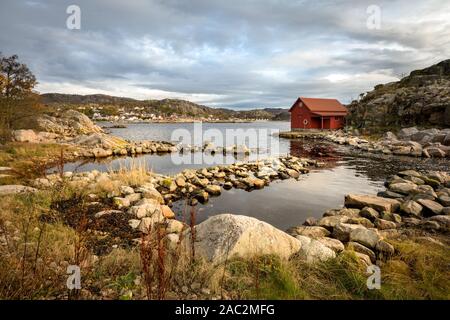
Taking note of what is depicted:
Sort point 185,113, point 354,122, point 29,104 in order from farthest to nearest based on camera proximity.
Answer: point 185,113, point 354,122, point 29,104

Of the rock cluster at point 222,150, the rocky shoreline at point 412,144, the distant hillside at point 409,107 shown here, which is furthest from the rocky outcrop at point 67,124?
the distant hillside at point 409,107

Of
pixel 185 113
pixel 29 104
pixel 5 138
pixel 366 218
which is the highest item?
pixel 185 113

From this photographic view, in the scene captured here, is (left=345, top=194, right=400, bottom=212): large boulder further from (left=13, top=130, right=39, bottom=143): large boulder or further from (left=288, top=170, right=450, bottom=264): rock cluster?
(left=13, top=130, right=39, bottom=143): large boulder

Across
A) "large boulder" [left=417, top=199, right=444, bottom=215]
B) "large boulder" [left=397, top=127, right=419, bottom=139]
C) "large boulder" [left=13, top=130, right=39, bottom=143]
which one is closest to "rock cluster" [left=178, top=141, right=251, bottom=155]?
"large boulder" [left=13, top=130, right=39, bottom=143]

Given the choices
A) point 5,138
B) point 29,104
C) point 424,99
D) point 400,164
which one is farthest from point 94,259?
point 424,99

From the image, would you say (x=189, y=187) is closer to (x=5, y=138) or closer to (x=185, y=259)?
(x=185, y=259)

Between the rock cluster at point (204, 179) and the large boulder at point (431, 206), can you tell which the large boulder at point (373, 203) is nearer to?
the large boulder at point (431, 206)

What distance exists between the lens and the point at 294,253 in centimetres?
462

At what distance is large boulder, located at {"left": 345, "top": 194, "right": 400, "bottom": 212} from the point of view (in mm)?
8344

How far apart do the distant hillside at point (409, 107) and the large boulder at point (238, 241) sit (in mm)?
35355

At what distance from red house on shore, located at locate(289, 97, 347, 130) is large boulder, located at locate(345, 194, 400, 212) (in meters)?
36.6
